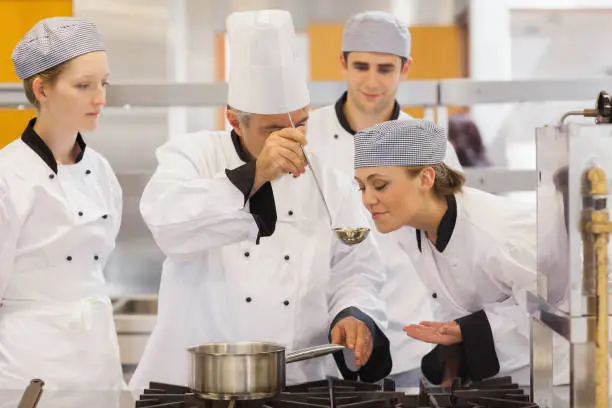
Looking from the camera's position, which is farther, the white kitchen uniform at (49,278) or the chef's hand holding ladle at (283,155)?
the white kitchen uniform at (49,278)

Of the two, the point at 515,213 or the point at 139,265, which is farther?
the point at 139,265

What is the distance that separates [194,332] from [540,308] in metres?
1.01

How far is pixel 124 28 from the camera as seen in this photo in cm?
430

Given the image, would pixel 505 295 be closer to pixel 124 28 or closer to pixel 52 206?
pixel 52 206

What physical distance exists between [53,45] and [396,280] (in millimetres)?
1329

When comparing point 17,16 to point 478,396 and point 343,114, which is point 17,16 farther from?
point 478,396

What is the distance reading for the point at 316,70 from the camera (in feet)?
16.2

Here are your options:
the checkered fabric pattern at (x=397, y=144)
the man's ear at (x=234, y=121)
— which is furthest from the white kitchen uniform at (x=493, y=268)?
the man's ear at (x=234, y=121)

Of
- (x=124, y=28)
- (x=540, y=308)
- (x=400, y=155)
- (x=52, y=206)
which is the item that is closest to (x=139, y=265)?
(x=124, y=28)

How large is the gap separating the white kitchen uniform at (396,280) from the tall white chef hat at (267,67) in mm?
623

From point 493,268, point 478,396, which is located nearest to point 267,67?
point 493,268

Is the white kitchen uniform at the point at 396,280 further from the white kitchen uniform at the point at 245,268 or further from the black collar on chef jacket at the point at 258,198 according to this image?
the black collar on chef jacket at the point at 258,198

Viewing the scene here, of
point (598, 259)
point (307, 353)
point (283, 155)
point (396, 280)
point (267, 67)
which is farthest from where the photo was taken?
point (396, 280)

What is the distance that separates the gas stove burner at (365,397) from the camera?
5.13 feet
